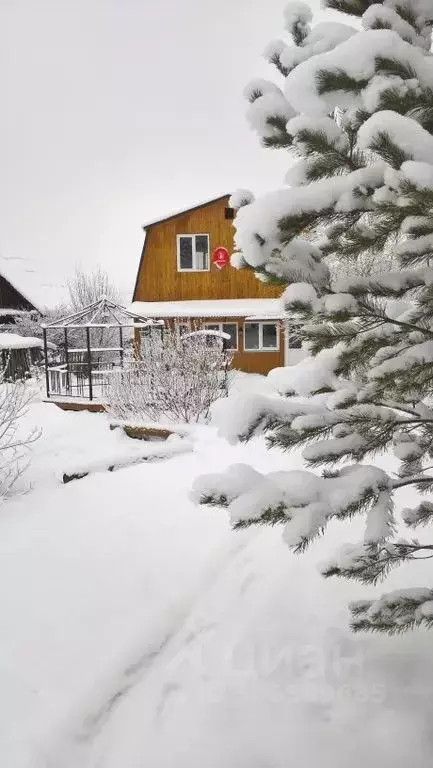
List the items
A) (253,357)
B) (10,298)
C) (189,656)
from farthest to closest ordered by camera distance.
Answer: (10,298) → (253,357) → (189,656)

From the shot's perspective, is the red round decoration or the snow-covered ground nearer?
the snow-covered ground

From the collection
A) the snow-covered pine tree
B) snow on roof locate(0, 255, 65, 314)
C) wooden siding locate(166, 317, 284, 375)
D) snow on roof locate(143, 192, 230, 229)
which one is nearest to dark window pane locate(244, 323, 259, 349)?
wooden siding locate(166, 317, 284, 375)

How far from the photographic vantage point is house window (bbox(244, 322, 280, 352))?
19609mm

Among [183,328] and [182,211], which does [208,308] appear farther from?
[183,328]

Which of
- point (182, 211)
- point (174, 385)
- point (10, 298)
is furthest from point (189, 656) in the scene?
point (10, 298)

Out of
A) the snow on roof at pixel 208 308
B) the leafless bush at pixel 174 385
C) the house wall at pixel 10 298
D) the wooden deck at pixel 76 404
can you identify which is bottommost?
the wooden deck at pixel 76 404

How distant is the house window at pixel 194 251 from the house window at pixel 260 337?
10.0 ft

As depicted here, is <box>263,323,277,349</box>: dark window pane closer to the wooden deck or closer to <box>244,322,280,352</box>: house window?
<box>244,322,280,352</box>: house window

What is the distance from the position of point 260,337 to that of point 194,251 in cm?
438

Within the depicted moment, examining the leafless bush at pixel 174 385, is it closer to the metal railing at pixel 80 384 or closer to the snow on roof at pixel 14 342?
the metal railing at pixel 80 384

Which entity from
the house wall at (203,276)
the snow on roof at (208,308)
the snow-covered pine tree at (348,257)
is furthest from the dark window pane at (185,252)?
the snow-covered pine tree at (348,257)

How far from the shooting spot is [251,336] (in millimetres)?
19672

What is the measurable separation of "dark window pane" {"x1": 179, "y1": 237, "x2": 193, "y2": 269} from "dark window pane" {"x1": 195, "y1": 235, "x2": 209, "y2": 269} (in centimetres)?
28

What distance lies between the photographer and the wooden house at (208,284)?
1891 centimetres
